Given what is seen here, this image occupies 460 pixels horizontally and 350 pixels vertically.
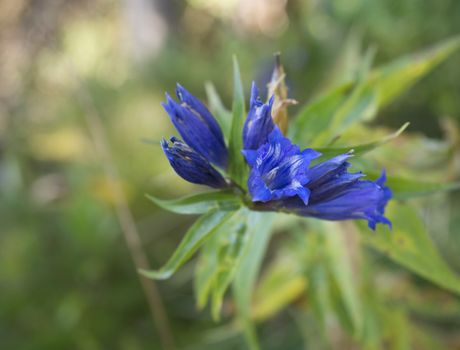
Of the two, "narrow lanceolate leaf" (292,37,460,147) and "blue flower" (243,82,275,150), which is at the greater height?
"blue flower" (243,82,275,150)

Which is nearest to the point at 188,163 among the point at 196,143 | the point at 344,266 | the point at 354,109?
the point at 196,143

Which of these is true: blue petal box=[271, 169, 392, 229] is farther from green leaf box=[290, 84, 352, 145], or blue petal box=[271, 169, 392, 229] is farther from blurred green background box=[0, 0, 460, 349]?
blurred green background box=[0, 0, 460, 349]

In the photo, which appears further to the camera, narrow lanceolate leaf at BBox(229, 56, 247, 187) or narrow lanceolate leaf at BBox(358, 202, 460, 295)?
narrow lanceolate leaf at BBox(358, 202, 460, 295)

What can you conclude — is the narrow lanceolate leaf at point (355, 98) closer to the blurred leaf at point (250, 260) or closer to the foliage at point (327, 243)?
the foliage at point (327, 243)

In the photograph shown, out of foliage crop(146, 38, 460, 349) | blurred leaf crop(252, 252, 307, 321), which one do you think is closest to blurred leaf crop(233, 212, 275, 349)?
foliage crop(146, 38, 460, 349)

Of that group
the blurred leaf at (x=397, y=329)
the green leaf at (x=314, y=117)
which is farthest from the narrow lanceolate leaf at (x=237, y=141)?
the blurred leaf at (x=397, y=329)

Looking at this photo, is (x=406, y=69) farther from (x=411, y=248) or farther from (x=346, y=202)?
(x=346, y=202)
